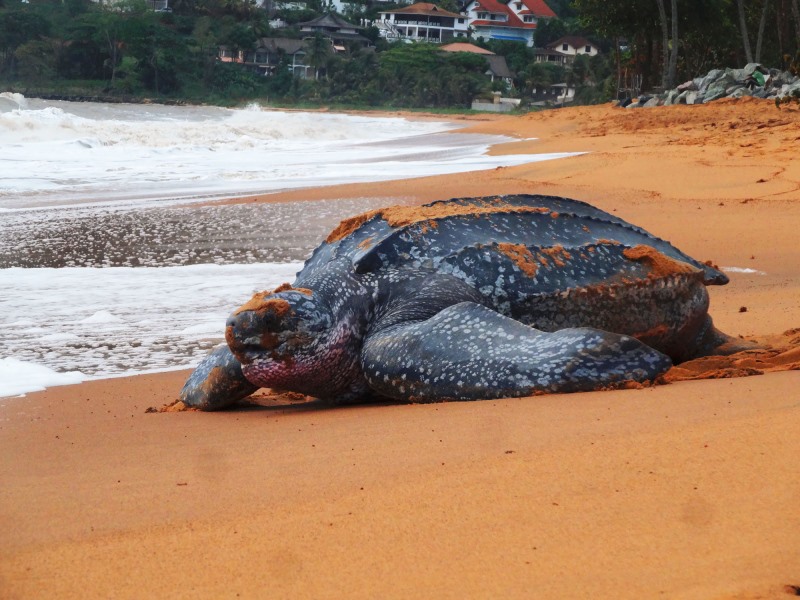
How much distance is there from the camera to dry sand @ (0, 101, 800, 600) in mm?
1502

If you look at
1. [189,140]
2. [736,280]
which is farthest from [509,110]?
[736,280]

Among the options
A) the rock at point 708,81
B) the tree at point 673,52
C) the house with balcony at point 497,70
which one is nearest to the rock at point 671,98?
the rock at point 708,81

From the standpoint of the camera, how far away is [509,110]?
208 feet

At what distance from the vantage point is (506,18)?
102688 millimetres

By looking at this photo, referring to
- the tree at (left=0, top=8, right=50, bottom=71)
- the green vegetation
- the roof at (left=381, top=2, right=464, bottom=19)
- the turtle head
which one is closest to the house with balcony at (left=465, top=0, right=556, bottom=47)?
the roof at (left=381, top=2, right=464, bottom=19)

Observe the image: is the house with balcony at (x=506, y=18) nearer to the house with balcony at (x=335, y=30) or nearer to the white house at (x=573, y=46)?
the white house at (x=573, y=46)

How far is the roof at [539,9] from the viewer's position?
345 feet

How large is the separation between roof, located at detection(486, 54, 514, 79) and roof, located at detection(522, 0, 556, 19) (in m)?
31.6

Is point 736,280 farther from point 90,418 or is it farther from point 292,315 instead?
point 90,418

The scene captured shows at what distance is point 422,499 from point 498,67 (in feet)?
247

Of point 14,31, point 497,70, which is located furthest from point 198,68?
point 497,70

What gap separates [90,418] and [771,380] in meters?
2.17

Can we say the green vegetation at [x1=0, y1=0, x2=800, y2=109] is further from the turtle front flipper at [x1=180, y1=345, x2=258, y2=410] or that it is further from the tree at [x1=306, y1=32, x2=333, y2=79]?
the turtle front flipper at [x1=180, y1=345, x2=258, y2=410]

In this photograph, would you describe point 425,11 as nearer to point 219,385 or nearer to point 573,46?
point 573,46
